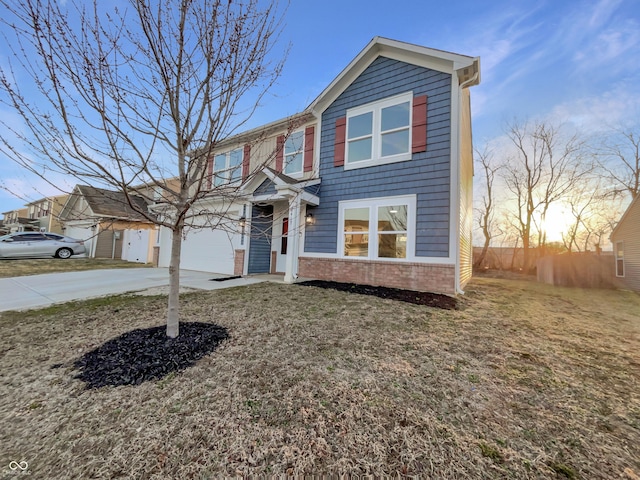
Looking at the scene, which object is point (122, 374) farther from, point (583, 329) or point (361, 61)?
point (361, 61)

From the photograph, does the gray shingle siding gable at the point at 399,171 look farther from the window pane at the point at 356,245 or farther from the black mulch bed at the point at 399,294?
the black mulch bed at the point at 399,294

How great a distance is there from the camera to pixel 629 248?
39.4ft

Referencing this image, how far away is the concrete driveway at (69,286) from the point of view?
18.1ft

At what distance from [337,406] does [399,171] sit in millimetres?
6531

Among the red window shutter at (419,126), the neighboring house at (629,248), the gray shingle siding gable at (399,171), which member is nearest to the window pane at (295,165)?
the gray shingle siding gable at (399,171)

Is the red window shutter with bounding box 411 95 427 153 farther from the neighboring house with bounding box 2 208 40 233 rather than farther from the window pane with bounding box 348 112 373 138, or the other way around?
the neighboring house with bounding box 2 208 40 233

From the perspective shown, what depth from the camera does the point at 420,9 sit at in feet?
24.1

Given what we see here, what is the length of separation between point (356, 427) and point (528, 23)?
1073 centimetres

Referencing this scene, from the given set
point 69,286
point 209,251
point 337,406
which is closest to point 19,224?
point 209,251

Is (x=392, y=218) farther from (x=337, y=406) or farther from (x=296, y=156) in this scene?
(x=337, y=406)

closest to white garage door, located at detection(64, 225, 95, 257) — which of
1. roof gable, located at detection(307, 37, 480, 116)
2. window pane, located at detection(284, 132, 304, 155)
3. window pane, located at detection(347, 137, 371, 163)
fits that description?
window pane, located at detection(284, 132, 304, 155)

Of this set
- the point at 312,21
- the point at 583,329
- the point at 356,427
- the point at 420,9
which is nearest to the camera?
the point at 356,427

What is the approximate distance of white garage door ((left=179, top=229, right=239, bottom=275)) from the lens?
9711 mm

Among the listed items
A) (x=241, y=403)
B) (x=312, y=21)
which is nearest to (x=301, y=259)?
(x=312, y=21)
